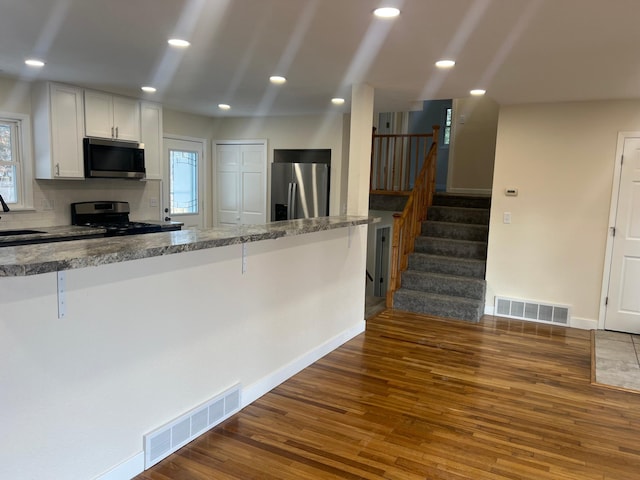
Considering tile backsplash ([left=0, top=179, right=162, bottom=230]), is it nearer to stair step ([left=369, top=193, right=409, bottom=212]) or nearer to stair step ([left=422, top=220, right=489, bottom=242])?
stair step ([left=369, top=193, right=409, bottom=212])

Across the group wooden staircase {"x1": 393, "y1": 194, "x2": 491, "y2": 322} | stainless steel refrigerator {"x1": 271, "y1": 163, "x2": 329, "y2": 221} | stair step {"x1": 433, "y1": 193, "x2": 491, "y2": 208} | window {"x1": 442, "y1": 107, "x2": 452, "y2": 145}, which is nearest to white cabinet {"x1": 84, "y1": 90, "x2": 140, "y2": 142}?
stainless steel refrigerator {"x1": 271, "y1": 163, "x2": 329, "y2": 221}

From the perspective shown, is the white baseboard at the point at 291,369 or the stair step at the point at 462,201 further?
the stair step at the point at 462,201

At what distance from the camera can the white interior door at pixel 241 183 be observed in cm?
686

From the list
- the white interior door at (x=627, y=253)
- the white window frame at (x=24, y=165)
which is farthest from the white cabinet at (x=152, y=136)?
the white interior door at (x=627, y=253)

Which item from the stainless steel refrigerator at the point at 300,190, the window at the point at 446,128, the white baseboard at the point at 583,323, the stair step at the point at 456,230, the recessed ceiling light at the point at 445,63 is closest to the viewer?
the recessed ceiling light at the point at 445,63

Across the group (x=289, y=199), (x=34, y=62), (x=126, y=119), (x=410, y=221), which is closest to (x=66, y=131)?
(x=126, y=119)

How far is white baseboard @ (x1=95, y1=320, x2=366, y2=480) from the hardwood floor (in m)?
0.05

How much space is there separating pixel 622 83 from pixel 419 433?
3.43m

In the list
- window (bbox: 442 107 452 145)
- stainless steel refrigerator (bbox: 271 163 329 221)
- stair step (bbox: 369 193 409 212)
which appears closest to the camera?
stainless steel refrigerator (bbox: 271 163 329 221)

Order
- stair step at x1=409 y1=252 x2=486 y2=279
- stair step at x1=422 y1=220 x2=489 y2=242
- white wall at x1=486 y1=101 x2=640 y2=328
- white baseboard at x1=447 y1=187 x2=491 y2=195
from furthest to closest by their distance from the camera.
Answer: white baseboard at x1=447 y1=187 x2=491 y2=195, stair step at x1=422 y1=220 x2=489 y2=242, stair step at x1=409 y1=252 x2=486 y2=279, white wall at x1=486 y1=101 x2=640 y2=328

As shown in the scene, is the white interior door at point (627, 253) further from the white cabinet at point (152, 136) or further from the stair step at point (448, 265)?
the white cabinet at point (152, 136)

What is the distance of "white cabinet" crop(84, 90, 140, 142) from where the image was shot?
4.94m

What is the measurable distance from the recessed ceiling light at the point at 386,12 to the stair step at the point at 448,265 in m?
3.77

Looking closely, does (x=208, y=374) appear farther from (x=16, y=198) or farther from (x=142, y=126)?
(x=142, y=126)
